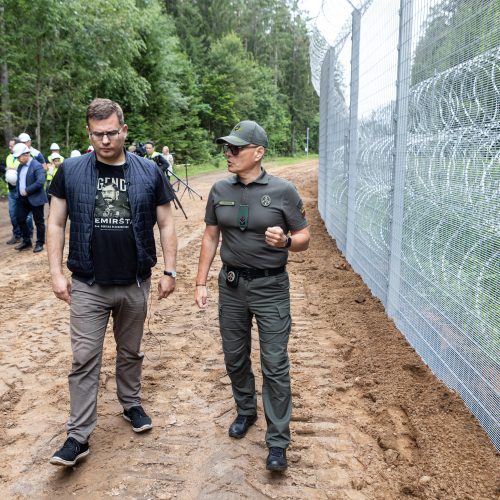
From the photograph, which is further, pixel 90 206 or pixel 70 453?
pixel 90 206

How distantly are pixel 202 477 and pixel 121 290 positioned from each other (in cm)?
110

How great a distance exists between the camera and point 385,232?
527 cm

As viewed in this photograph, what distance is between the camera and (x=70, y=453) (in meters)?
2.92

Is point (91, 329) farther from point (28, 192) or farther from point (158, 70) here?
point (158, 70)

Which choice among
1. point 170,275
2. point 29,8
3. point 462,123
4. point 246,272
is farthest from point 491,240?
point 29,8

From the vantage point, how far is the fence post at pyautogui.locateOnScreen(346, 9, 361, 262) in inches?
265

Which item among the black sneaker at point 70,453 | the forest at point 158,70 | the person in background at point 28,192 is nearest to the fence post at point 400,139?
the black sneaker at point 70,453

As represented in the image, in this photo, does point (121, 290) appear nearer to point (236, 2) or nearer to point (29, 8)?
point (29, 8)

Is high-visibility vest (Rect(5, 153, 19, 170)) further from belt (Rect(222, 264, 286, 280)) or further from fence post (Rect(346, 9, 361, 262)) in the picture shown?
belt (Rect(222, 264, 286, 280))

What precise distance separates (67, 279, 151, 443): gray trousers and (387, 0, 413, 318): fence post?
238 cm

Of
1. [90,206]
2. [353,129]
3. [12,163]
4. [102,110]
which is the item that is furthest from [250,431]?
[12,163]

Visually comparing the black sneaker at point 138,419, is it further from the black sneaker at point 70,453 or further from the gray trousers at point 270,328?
the gray trousers at point 270,328

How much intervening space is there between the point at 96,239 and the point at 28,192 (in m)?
6.47

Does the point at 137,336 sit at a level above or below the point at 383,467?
above
